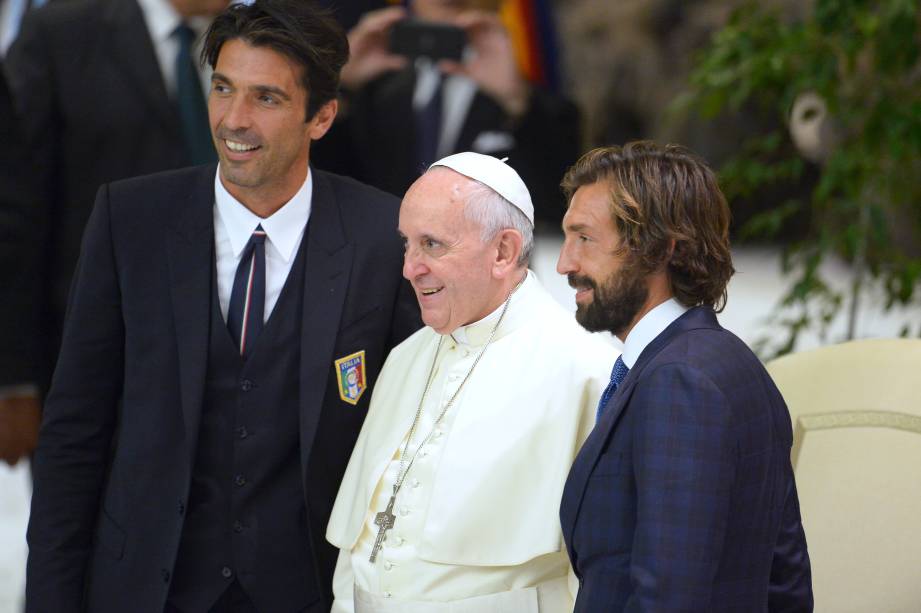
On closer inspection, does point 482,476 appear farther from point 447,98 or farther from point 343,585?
point 447,98

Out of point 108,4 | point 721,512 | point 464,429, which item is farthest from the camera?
point 108,4

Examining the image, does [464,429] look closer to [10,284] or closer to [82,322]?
[82,322]

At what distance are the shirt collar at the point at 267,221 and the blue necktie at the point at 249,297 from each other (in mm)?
17

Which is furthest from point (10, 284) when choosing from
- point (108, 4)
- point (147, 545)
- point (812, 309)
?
point (812, 309)

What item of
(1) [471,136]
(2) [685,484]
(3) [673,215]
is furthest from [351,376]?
(1) [471,136]

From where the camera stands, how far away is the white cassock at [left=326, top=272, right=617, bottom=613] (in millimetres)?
2352

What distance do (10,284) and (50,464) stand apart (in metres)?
1.12

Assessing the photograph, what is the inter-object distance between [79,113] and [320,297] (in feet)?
5.37

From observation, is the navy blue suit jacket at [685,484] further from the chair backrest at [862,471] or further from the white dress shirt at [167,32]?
the white dress shirt at [167,32]

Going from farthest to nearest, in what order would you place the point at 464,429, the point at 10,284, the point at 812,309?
the point at 812,309, the point at 10,284, the point at 464,429

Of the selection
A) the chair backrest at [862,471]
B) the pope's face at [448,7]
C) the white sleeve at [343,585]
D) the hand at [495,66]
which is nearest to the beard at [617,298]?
the white sleeve at [343,585]

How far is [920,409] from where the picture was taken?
272cm

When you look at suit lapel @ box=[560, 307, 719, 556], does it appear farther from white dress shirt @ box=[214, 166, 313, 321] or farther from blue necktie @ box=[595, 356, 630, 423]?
white dress shirt @ box=[214, 166, 313, 321]

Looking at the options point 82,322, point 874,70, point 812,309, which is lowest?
point 812,309
